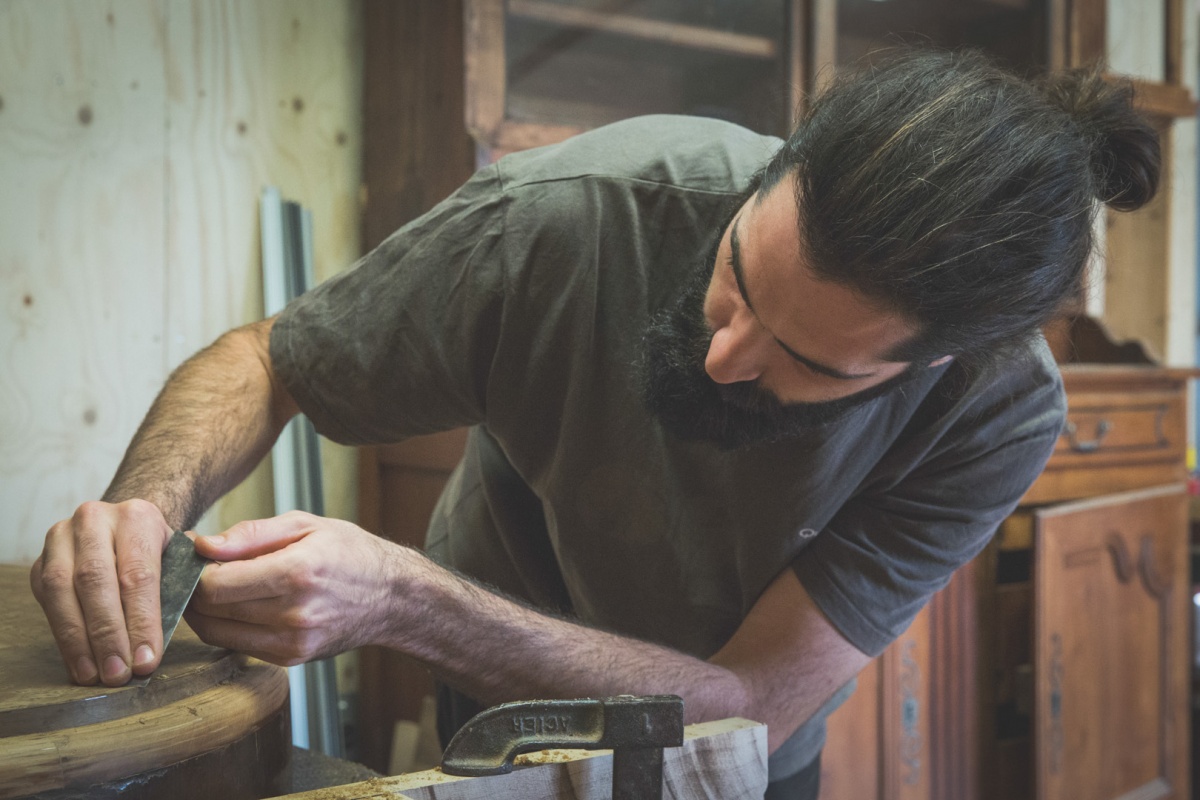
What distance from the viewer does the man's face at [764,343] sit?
2.74ft

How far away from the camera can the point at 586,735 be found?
0.59 m

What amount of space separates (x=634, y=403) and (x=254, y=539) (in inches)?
17.4

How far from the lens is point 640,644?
0.92 meters

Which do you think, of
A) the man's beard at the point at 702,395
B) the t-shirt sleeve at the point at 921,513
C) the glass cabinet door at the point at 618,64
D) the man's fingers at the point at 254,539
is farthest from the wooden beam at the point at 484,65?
the man's fingers at the point at 254,539

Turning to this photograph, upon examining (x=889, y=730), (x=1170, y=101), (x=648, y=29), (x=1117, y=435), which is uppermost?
(x=648, y=29)

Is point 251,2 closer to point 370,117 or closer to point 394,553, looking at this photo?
point 370,117

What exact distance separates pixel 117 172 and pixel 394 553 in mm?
1266

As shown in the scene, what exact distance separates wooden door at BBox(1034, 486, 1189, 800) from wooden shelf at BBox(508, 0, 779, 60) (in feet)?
3.59

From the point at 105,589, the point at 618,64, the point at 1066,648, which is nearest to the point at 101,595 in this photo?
the point at 105,589

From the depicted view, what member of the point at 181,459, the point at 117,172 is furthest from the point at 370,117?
the point at 181,459

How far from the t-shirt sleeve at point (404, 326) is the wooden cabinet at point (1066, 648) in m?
1.21

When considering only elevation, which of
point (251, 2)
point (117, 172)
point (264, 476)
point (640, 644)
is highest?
point (251, 2)

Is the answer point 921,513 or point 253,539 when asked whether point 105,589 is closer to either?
point 253,539

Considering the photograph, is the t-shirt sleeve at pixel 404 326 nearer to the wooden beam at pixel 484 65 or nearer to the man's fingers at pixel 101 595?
the man's fingers at pixel 101 595
